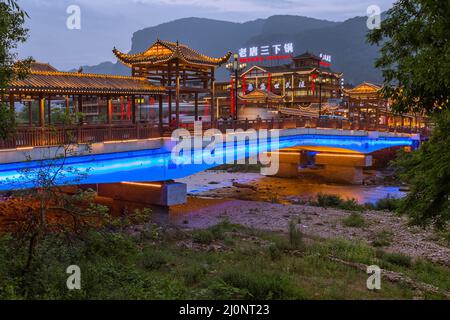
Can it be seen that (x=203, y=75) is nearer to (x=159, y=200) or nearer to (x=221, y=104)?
(x=159, y=200)

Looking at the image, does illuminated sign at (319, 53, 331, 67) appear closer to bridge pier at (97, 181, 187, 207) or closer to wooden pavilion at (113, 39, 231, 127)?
wooden pavilion at (113, 39, 231, 127)

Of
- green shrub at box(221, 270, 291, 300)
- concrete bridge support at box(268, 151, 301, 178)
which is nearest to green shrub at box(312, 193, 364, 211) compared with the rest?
concrete bridge support at box(268, 151, 301, 178)

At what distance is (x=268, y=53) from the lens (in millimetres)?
102438

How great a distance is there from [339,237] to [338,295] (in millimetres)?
11173

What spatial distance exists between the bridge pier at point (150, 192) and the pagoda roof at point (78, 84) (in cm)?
549

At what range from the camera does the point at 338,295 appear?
11.4 meters

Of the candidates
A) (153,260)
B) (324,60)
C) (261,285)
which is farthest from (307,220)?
(324,60)

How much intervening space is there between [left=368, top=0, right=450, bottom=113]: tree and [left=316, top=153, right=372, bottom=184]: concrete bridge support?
34.8 m

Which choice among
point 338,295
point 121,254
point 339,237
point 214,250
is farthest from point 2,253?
point 339,237

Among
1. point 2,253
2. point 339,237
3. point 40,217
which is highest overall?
point 40,217

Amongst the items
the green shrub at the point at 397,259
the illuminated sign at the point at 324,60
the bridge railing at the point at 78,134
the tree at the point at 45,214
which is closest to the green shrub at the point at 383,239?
the green shrub at the point at 397,259

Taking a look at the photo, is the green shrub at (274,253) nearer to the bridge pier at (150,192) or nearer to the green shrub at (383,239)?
the green shrub at (383,239)

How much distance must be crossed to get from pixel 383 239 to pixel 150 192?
518 inches

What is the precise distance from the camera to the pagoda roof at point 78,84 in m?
19.0
